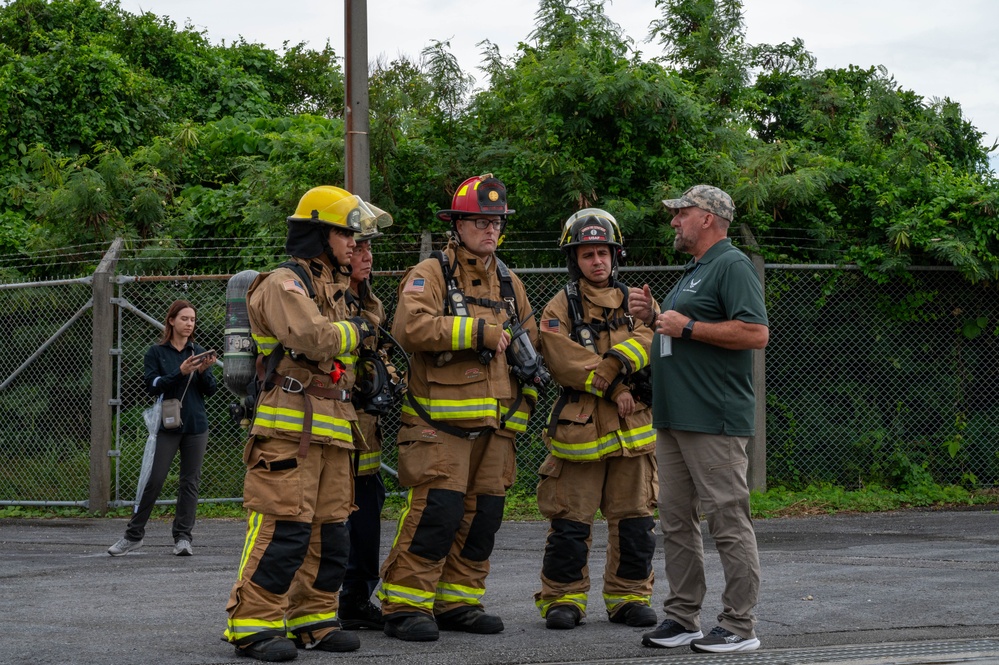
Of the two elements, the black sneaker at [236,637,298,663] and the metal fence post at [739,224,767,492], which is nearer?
the black sneaker at [236,637,298,663]

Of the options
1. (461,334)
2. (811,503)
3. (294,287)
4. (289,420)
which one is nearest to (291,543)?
(289,420)

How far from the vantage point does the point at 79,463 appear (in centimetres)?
1089

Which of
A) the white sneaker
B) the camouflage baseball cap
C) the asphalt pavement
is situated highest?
the camouflage baseball cap

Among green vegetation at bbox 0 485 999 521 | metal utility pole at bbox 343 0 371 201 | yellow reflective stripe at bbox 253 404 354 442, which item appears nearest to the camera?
yellow reflective stripe at bbox 253 404 354 442

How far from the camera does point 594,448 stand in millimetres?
5910

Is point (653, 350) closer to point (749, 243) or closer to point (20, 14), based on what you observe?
point (749, 243)

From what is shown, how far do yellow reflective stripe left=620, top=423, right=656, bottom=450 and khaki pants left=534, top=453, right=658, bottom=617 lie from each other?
0.10m

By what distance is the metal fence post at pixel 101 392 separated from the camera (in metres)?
10.5

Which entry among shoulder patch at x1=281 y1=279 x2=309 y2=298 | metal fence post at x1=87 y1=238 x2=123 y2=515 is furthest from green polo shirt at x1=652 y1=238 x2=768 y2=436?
metal fence post at x1=87 y1=238 x2=123 y2=515

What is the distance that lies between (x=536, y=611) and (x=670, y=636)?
1093 millimetres

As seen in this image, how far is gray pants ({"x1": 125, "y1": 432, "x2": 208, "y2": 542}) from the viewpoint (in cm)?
852

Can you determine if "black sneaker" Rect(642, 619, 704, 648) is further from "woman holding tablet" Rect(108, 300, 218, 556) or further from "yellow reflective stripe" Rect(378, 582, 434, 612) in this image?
"woman holding tablet" Rect(108, 300, 218, 556)

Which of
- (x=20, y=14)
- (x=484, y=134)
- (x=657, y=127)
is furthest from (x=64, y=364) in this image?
(x=20, y=14)

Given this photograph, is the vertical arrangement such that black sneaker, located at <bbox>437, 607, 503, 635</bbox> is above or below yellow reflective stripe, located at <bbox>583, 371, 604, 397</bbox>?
below
